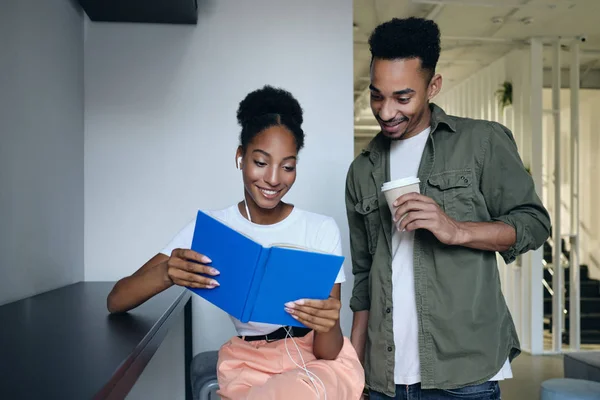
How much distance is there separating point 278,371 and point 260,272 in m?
0.29

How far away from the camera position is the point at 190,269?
1.17 meters

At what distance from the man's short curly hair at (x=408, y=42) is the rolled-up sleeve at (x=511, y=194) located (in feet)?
0.85

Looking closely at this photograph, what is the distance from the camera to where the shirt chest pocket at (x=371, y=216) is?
62.0 inches

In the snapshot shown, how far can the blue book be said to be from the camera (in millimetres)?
1045

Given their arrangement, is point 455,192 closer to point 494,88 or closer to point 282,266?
point 282,266

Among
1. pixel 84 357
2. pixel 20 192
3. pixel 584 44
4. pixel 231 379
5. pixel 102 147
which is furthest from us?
pixel 584 44

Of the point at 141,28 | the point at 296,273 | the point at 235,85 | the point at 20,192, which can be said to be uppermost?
the point at 141,28

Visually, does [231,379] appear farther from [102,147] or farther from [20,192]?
[102,147]

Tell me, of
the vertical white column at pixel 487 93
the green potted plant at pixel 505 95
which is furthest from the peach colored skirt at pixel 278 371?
the vertical white column at pixel 487 93

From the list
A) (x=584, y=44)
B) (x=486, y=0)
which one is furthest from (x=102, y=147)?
(x=584, y=44)

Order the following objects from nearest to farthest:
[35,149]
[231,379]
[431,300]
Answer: [231,379] < [431,300] < [35,149]

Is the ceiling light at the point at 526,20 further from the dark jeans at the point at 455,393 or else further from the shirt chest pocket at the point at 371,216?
the dark jeans at the point at 455,393

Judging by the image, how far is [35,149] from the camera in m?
1.91

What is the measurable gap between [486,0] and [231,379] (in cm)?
429
